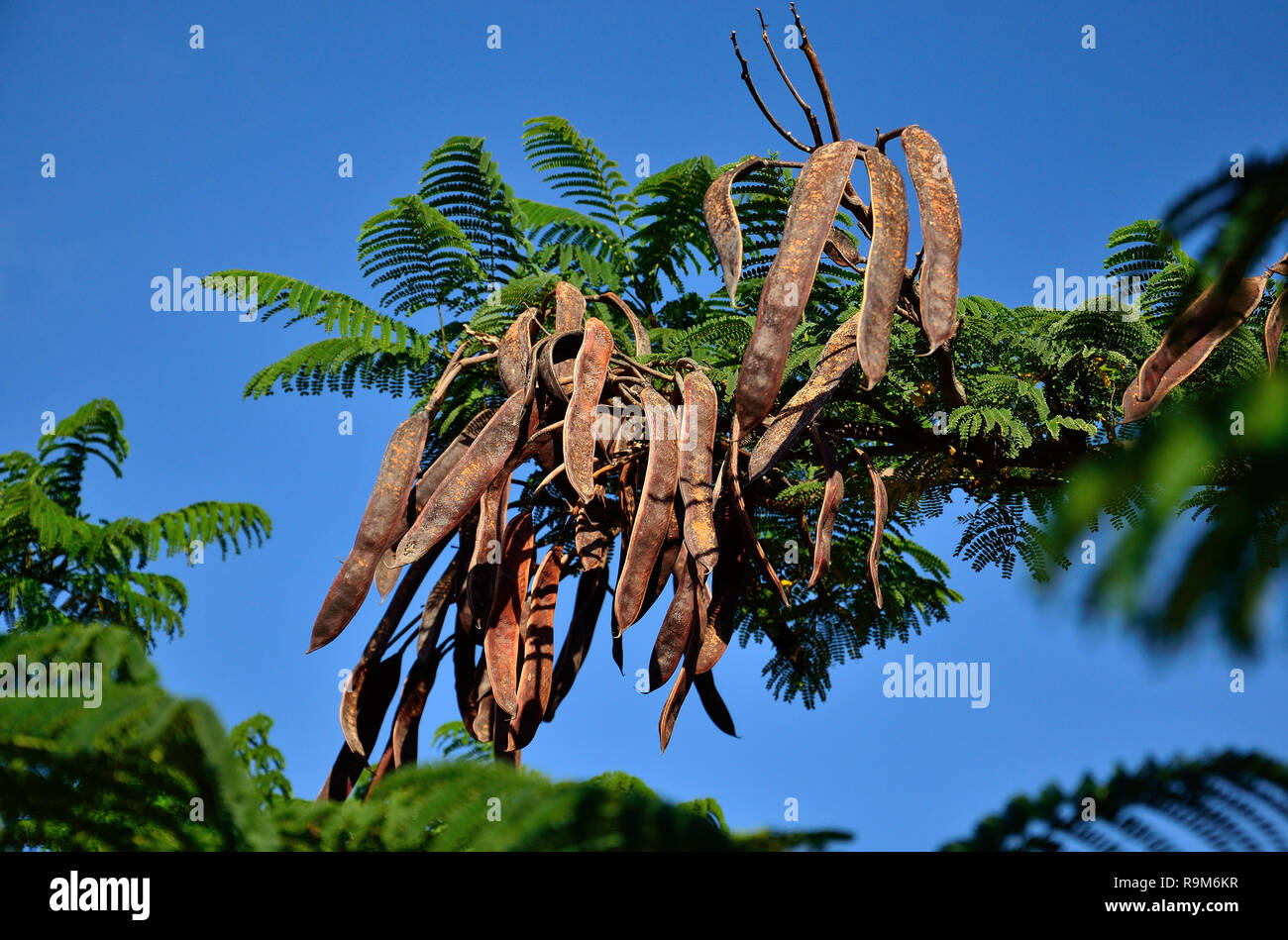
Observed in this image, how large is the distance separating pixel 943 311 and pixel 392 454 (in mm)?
1905

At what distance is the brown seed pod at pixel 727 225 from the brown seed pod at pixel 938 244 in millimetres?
522

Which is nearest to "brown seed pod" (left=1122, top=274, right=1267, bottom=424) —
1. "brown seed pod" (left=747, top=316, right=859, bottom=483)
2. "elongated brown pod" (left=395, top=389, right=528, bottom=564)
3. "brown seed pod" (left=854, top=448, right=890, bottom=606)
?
"brown seed pod" (left=747, top=316, right=859, bottom=483)

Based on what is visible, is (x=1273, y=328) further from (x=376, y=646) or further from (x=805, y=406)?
(x=376, y=646)

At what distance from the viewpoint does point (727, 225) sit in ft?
10.8

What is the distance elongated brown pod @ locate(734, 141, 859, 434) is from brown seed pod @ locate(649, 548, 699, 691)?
642 millimetres

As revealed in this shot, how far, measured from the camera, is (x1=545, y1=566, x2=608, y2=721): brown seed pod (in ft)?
12.2

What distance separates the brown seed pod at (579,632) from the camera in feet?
12.2

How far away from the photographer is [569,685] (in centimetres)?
373
